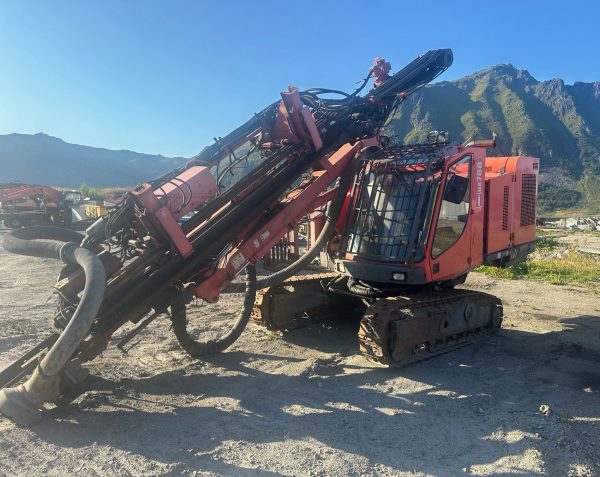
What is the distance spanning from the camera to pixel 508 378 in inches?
245

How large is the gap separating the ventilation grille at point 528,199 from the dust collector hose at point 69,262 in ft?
21.9

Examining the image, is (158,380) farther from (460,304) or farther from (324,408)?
(460,304)

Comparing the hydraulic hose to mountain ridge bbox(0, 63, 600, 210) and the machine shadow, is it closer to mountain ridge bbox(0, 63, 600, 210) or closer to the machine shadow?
the machine shadow

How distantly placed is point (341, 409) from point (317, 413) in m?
0.27

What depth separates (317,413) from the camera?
519 cm

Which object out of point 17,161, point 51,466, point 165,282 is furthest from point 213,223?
point 17,161

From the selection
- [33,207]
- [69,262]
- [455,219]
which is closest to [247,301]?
[69,262]

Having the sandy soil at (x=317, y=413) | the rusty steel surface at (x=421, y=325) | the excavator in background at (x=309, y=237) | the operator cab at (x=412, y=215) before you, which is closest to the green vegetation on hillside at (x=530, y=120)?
the excavator in background at (x=309, y=237)

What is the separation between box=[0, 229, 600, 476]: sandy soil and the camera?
425 cm

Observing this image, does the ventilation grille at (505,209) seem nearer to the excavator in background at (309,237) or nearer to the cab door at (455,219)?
the excavator in background at (309,237)

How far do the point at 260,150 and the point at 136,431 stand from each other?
12.0ft

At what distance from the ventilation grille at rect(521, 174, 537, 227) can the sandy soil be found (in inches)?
76.3

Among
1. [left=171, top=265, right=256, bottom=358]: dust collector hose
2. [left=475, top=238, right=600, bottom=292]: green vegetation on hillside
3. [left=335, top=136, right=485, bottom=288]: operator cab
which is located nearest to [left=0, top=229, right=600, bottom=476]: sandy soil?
[left=171, top=265, right=256, bottom=358]: dust collector hose

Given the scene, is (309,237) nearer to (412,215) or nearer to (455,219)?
(412,215)
